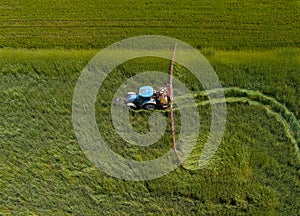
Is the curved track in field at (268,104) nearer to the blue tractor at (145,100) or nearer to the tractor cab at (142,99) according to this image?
the blue tractor at (145,100)

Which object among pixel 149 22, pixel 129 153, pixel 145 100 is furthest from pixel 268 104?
pixel 149 22

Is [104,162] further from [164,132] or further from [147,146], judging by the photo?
[164,132]

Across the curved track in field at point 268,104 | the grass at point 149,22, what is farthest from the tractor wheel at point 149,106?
the grass at point 149,22

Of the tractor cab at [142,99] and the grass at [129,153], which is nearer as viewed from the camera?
the grass at [129,153]

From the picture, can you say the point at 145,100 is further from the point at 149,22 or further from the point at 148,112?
the point at 149,22

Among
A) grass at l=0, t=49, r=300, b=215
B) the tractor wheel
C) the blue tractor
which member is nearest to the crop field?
grass at l=0, t=49, r=300, b=215
